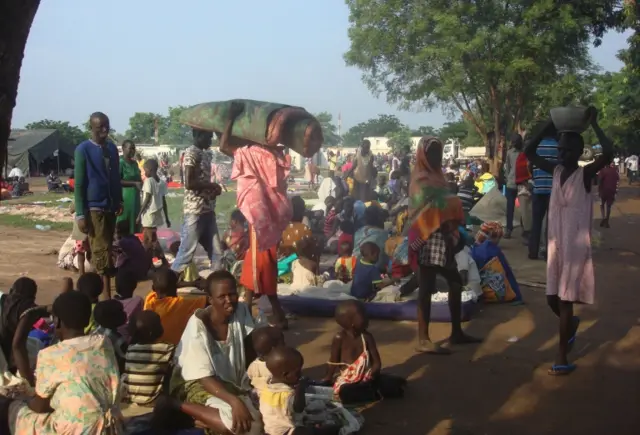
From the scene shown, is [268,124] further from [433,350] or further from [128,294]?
[433,350]

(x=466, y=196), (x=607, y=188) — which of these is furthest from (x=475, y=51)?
(x=466, y=196)

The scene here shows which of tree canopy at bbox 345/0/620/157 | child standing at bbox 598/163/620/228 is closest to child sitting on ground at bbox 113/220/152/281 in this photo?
child standing at bbox 598/163/620/228

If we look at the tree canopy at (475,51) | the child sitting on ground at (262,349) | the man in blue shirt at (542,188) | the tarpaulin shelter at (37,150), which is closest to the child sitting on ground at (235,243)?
the man in blue shirt at (542,188)

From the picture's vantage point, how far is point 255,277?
5996 millimetres

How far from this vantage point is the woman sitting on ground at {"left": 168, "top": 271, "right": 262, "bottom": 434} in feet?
11.6

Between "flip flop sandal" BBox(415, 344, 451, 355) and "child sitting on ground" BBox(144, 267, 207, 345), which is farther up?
"child sitting on ground" BBox(144, 267, 207, 345)

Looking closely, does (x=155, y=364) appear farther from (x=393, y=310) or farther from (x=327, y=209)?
(x=327, y=209)

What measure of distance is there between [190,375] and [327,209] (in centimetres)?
861

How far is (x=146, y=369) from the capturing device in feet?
14.0

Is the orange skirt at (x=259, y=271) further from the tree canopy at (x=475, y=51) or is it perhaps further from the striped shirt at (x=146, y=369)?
the tree canopy at (x=475, y=51)

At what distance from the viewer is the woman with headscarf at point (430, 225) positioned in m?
5.46

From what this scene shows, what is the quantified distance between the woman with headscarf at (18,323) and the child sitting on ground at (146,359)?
549 millimetres

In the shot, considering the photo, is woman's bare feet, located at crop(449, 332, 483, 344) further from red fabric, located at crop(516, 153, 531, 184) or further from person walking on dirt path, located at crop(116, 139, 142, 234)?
red fabric, located at crop(516, 153, 531, 184)

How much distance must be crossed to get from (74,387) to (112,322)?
1077 mm
